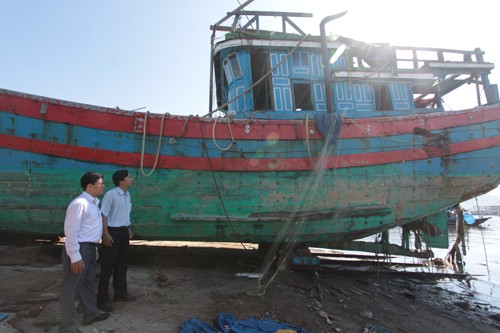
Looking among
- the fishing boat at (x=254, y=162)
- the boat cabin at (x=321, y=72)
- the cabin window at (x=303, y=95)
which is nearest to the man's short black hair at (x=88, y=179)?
the fishing boat at (x=254, y=162)

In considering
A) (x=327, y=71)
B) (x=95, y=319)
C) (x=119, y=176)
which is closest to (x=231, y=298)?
(x=95, y=319)

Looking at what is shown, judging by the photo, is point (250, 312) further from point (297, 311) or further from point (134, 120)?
point (134, 120)

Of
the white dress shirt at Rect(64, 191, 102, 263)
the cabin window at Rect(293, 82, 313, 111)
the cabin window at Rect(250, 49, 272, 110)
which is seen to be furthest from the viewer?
the cabin window at Rect(293, 82, 313, 111)

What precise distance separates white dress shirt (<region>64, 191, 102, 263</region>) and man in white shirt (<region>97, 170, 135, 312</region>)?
48cm

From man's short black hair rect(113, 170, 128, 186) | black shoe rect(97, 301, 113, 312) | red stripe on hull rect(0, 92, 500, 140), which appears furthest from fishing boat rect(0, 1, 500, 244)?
black shoe rect(97, 301, 113, 312)

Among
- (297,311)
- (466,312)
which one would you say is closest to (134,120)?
(297,311)

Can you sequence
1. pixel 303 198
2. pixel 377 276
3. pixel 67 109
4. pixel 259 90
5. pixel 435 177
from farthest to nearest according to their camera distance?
1. pixel 259 90
2. pixel 377 276
3. pixel 435 177
4. pixel 303 198
5. pixel 67 109

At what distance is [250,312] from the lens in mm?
3365

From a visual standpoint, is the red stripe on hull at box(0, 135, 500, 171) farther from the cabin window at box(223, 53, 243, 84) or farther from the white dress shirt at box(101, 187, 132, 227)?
the cabin window at box(223, 53, 243, 84)

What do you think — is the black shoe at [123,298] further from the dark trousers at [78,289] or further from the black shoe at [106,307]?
the dark trousers at [78,289]

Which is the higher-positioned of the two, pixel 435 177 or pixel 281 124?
pixel 281 124

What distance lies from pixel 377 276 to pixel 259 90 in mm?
4678

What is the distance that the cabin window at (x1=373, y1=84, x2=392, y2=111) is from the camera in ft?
22.2

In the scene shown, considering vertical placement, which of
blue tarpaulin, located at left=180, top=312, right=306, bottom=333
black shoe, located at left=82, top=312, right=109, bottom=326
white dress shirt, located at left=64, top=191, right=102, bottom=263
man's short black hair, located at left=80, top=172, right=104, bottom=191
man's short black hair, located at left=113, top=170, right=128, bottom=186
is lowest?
blue tarpaulin, located at left=180, top=312, right=306, bottom=333
